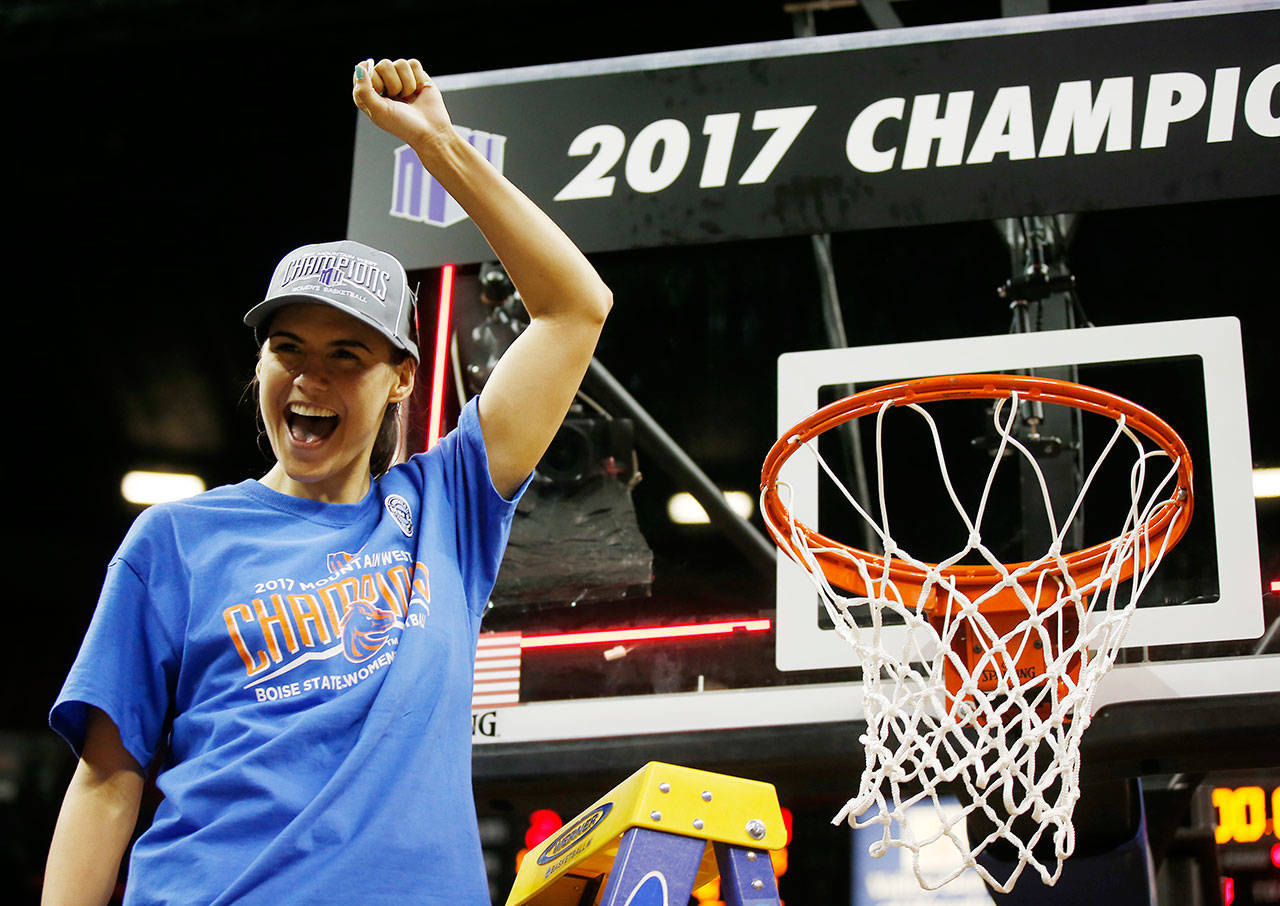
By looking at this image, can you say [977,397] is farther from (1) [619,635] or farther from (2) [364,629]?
(2) [364,629]

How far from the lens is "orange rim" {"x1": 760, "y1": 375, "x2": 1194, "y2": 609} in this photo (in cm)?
214

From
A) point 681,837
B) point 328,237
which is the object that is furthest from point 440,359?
point 328,237

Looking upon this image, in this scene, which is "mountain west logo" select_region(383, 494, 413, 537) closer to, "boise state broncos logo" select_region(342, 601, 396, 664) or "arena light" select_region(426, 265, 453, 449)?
"boise state broncos logo" select_region(342, 601, 396, 664)

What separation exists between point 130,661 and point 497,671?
162 cm

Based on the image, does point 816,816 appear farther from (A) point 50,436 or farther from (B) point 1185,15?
(A) point 50,436

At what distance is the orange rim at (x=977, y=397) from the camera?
7.04 feet

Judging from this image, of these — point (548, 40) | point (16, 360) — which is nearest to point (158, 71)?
point (548, 40)

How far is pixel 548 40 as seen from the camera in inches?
177

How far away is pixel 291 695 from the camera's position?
129cm

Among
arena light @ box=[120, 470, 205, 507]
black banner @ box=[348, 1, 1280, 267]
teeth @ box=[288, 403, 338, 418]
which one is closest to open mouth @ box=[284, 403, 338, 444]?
teeth @ box=[288, 403, 338, 418]

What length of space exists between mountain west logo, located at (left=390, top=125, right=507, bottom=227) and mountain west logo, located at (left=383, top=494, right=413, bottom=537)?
1.50 metres

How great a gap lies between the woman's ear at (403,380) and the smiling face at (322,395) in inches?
2.0

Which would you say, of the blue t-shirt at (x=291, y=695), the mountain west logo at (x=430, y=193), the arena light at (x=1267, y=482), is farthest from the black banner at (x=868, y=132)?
the blue t-shirt at (x=291, y=695)

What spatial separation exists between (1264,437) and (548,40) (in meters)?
2.63
